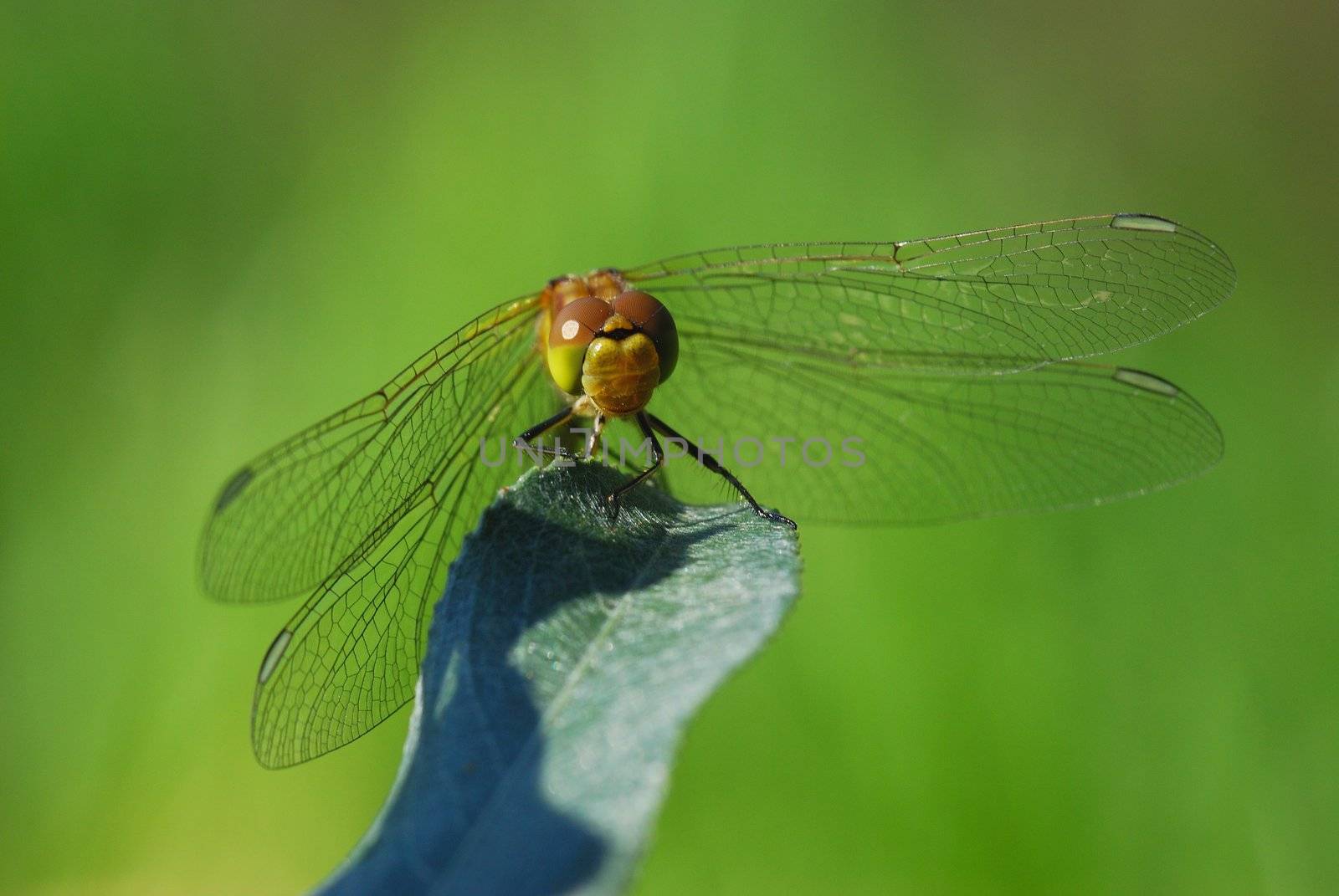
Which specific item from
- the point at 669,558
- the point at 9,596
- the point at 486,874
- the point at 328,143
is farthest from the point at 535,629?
the point at 328,143

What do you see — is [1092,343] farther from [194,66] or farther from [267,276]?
[194,66]

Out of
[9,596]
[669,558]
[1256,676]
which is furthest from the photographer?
[9,596]

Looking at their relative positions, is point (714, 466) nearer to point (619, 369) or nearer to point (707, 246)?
point (619, 369)

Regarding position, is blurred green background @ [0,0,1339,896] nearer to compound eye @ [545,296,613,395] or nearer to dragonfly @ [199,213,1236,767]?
dragonfly @ [199,213,1236,767]

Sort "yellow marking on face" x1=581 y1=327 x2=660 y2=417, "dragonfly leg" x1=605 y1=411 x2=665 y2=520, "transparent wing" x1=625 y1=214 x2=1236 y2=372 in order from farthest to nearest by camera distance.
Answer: "transparent wing" x1=625 y1=214 x2=1236 y2=372, "yellow marking on face" x1=581 y1=327 x2=660 y2=417, "dragonfly leg" x1=605 y1=411 x2=665 y2=520

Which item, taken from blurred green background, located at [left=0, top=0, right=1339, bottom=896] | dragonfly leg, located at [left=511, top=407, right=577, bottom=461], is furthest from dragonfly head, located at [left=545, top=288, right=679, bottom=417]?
blurred green background, located at [left=0, top=0, right=1339, bottom=896]

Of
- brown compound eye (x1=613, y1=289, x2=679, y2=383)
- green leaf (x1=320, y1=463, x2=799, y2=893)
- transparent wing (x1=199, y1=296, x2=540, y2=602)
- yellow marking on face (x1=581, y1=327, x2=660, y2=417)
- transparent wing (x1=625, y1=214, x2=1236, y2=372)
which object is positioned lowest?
green leaf (x1=320, y1=463, x2=799, y2=893)
